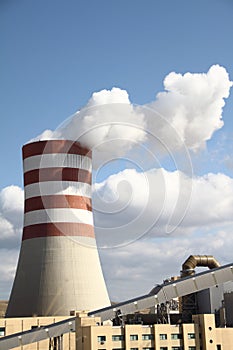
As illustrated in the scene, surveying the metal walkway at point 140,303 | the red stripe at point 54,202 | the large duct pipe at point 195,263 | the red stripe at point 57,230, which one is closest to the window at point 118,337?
the metal walkway at point 140,303

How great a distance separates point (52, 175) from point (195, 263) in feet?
26.9

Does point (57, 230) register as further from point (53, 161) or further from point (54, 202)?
point (53, 161)

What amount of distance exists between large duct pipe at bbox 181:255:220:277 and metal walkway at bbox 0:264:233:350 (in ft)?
14.7

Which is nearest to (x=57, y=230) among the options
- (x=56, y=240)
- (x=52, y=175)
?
(x=56, y=240)

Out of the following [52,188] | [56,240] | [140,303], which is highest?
[52,188]

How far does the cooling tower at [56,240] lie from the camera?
20.7 metres

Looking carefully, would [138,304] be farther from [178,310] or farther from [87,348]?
[178,310]

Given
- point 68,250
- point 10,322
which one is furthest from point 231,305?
point 10,322

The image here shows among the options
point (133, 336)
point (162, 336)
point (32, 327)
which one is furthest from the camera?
point (162, 336)

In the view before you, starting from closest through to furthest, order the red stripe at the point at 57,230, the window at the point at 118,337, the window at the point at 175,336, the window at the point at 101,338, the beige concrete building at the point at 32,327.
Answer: the window at the point at 101,338 < the window at the point at 118,337 < the beige concrete building at the point at 32,327 < the window at the point at 175,336 < the red stripe at the point at 57,230

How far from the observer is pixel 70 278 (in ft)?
68.1

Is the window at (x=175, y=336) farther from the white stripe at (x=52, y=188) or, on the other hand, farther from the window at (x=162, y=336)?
the white stripe at (x=52, y=188)

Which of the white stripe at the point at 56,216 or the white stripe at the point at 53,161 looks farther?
the white stripe at the point at 53,161

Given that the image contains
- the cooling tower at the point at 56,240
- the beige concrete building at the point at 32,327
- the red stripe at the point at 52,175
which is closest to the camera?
the beige concrete building at the point at 32,327
